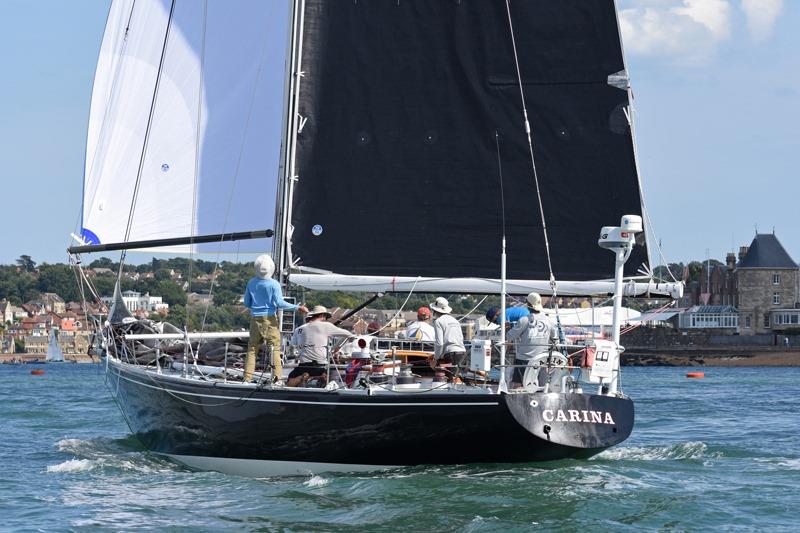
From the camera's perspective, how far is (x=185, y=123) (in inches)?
743

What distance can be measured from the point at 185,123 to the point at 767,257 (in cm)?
10218

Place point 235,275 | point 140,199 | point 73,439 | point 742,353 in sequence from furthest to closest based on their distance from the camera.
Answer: point 742,353, point 235,275, point 73,439, point 140,199

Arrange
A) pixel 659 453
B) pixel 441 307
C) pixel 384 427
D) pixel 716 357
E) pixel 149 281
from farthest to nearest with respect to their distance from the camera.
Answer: pixel 716 357, pixel 149 281, pixel 659 453, pixel 441 307, pixel 384 427

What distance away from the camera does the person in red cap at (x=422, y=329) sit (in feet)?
54.3

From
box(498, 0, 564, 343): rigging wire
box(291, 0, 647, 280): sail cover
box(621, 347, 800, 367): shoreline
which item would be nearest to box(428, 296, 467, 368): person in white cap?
box(498, 0, 564, 343): rigging wire

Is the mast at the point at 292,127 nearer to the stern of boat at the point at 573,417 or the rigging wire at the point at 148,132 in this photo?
the rigging wire at the point at 148,132

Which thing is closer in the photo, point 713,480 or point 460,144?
point 713,480

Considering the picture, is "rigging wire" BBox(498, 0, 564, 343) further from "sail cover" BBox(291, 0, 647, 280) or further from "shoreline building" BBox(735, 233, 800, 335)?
"shoreline building" BBox(735, 233, 800, 335)

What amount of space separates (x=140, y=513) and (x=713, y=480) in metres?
6.52

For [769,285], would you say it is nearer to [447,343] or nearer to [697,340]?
[697,340]

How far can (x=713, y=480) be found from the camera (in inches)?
611

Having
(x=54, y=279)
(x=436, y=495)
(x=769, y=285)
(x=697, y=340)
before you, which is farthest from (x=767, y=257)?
(x=436, y=495)

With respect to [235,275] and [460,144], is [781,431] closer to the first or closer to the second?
[460,144]

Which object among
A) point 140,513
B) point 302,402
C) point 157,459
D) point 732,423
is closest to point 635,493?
point 302,402
